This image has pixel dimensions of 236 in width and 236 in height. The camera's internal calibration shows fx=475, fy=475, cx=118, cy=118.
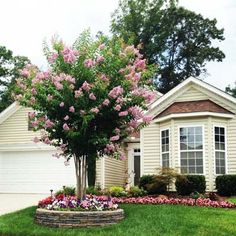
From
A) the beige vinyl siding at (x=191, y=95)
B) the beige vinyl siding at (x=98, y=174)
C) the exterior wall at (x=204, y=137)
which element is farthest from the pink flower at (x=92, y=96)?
the beige vinyl siding at (x=98, y=174)

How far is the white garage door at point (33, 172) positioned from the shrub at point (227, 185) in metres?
8.55

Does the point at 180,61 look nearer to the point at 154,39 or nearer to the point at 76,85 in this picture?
the point at 154,39

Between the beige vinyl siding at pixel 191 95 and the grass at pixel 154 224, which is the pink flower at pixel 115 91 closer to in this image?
the grass at pixel 154 224

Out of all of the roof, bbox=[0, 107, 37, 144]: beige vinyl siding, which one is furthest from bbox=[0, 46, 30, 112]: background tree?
the roof

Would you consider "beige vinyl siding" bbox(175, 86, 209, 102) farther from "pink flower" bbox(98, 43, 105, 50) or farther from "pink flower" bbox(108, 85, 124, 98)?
"pink flower" bbox(108, 85, 124, 98)

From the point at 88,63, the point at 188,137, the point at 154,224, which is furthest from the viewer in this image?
the point at 188,137

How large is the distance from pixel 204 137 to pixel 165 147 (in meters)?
1.96

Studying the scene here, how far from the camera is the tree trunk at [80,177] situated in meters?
13.8

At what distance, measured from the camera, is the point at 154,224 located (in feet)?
39.8

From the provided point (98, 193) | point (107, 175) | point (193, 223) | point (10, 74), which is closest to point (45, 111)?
point (193, 223)

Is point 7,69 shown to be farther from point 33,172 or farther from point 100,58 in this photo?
point 100,58

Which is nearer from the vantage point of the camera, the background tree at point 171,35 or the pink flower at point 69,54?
the pink flower at point 69,54

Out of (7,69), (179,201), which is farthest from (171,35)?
(179,201)

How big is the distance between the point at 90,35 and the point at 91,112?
257 cm
